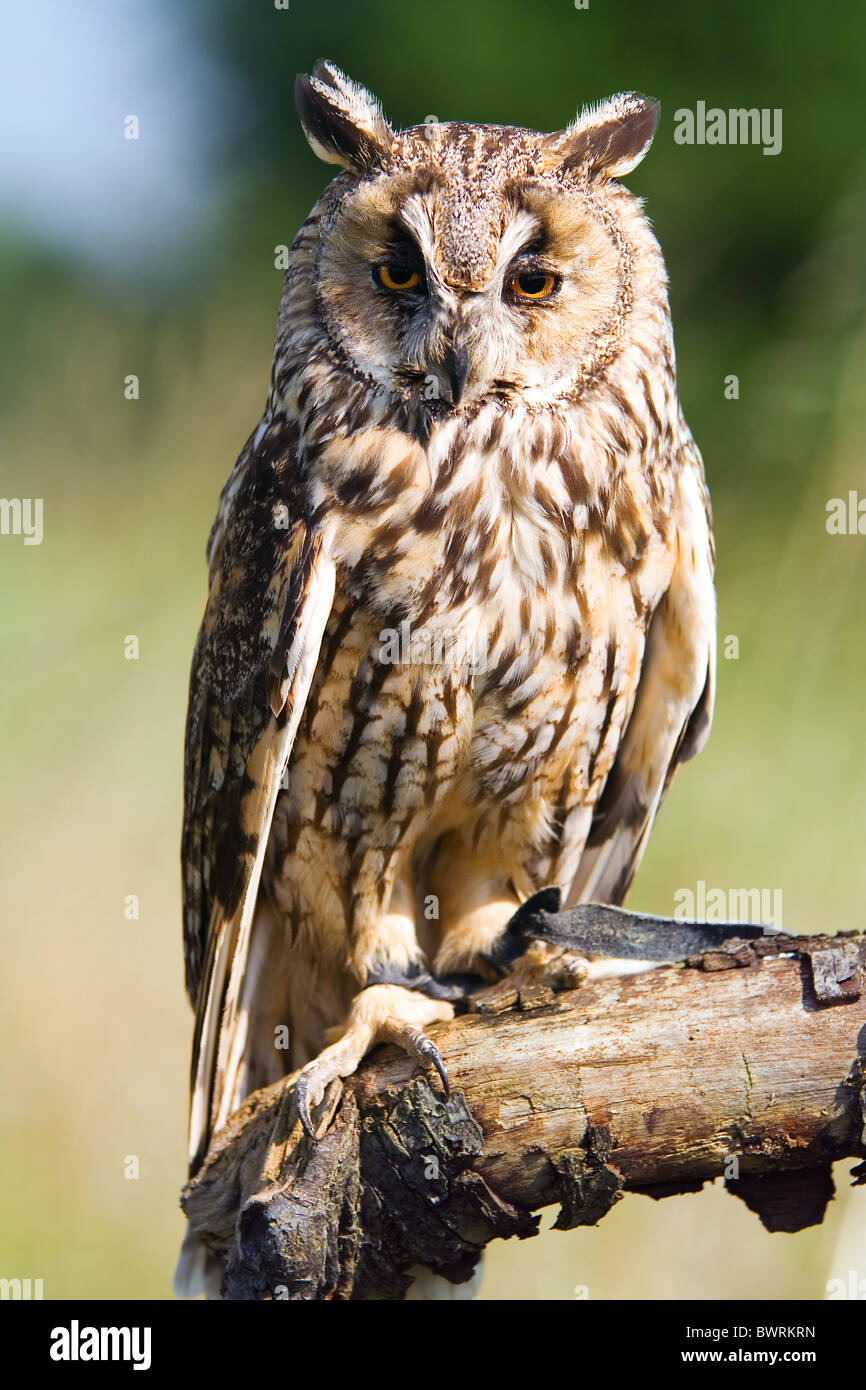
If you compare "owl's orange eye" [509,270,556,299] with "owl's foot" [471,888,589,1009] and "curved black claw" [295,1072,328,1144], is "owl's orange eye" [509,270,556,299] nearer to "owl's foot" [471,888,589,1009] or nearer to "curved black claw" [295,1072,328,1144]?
"owl's foot" [471,888,589,1009]

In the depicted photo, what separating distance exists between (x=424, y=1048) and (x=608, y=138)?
1171mm

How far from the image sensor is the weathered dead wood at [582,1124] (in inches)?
47.3

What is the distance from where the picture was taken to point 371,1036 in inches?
55.7

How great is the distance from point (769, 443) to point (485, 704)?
1557mm

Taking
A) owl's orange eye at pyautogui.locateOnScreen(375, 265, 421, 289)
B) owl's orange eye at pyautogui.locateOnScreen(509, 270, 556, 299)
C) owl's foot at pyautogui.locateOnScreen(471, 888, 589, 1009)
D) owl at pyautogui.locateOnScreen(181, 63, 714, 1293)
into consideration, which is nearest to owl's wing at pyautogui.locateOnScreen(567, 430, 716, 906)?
owl at pyautogui.locateOnScreen(181, 63, 714, 1293)

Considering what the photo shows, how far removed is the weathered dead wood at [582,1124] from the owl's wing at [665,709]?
1.39 ft

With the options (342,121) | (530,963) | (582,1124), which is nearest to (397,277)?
(342,121)

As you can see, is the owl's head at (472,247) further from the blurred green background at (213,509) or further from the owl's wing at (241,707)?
the blurred green background at (213,509)

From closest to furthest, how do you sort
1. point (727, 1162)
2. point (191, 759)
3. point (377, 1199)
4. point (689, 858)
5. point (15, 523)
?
point (727, 1162) < point (377, 1199) < point (191, 759) < point (689, 858) < point (15, 523)

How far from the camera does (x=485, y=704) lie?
1445 mm

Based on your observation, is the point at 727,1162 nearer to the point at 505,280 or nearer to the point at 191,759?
the point at 191,759

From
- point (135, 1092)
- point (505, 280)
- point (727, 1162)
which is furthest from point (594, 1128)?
point (135, 1092)

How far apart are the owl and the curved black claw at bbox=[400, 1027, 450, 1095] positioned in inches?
0.5

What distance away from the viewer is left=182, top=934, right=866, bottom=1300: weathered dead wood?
1.20 metres
